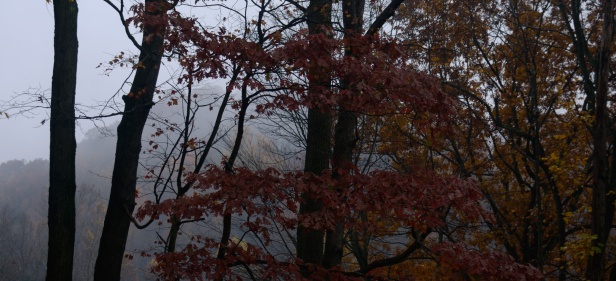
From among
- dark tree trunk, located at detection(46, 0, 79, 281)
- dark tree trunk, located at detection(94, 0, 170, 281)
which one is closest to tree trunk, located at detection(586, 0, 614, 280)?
dark tree trunk, located at detection(94, 0, 170, 281)

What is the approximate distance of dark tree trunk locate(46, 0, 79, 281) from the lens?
5.67 meters

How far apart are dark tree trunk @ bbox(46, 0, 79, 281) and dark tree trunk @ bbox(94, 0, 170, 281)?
0.39 m

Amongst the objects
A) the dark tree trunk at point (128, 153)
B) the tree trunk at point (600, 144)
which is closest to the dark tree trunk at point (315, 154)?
the dark tree trunk at point (128, 153)

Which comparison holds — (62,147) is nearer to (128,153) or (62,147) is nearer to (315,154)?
(128,153)

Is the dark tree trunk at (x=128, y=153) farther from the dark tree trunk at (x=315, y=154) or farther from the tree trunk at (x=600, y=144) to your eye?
the tree trunk at (x=600, y=144)

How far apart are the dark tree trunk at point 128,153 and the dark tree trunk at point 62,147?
394 mm

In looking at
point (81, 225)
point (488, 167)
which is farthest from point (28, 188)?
point (488, 167)

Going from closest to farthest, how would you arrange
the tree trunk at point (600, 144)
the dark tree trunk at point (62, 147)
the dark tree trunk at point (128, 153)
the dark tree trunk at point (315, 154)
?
the dark tree trunk at point (62, 147), the dark tree trunk at point (128, 153), the dark tree trunk at point (315, 154), the tree trunk at point (600, 144)

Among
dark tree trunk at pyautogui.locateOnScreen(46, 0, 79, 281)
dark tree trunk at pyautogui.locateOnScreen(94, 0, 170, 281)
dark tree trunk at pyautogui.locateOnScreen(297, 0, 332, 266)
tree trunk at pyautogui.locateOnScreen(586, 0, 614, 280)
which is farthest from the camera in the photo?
tree trunk at pyautogui.locateOnScreen(586, 0, 614, 280)

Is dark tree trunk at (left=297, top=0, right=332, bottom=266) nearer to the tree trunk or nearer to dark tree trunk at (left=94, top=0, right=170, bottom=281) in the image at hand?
dark tree trunk at (left=94, top=0, right=170, bottom=281)

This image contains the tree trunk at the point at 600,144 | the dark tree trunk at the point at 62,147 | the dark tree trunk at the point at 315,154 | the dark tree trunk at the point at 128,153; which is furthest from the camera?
the tree trunk at the point at 600,144

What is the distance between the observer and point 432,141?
5.37 metres

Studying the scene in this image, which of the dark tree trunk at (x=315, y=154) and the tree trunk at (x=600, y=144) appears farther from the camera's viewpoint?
the tree trunk at (x=600, y=144)

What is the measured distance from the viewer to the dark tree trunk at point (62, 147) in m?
5.67
